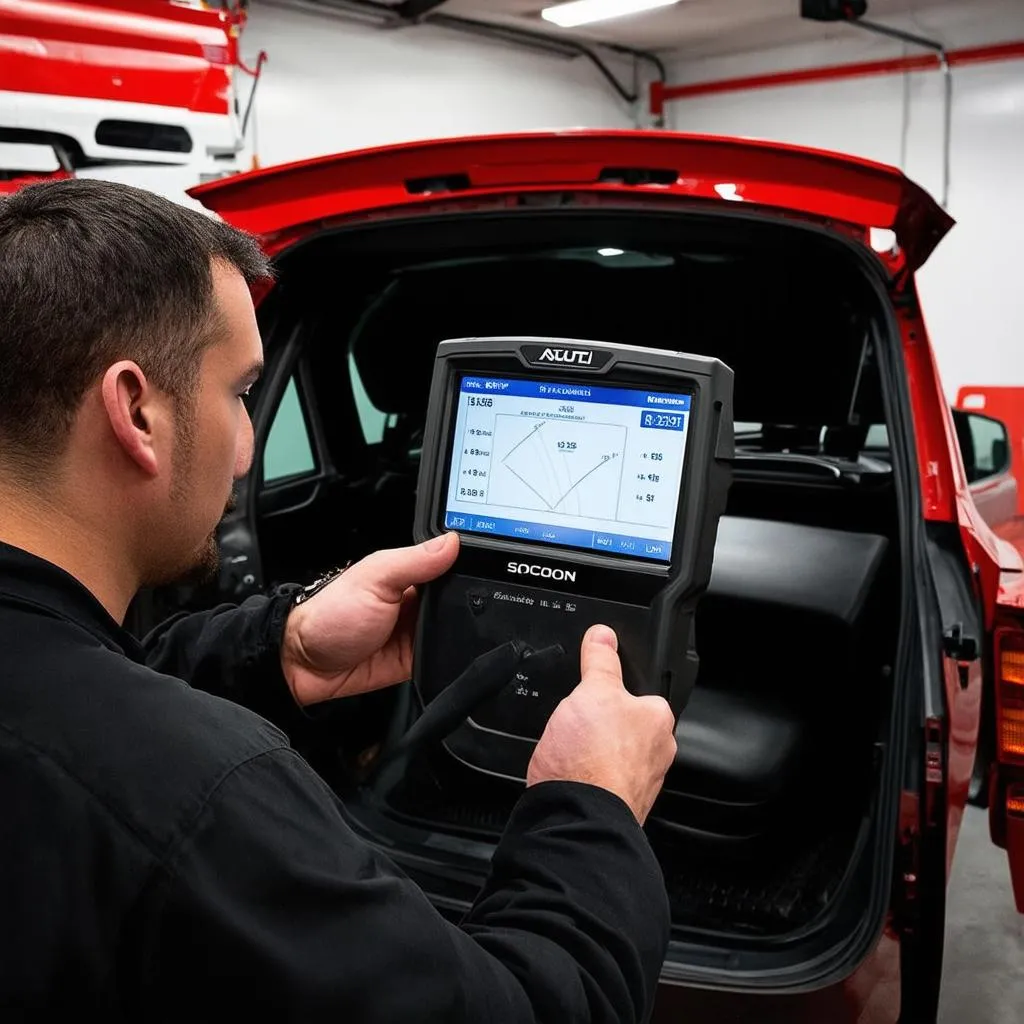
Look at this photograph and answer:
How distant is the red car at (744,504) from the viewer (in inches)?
62.2

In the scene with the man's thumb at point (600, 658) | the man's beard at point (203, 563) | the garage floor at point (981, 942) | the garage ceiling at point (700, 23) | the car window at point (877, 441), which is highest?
the garage ceiling at point (700, 23)

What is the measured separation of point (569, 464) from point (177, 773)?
0.69 metres

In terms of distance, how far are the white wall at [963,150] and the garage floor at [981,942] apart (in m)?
5.49

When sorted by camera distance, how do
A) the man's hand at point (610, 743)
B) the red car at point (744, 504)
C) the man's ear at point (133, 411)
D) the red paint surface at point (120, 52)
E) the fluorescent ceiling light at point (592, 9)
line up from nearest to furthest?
1. the man's ear at point (133, 411)
2. the man's hand at point (610, 743)
3. the red car at point (744, 504)
4. the red paint surface at point (120, 52)
5. the fluorescent ceiling light at point (592, 9)

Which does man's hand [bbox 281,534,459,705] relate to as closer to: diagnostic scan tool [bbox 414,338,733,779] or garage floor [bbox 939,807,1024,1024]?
diagnostic scan tool [bbox 414,338,733,779]

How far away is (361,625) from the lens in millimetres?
1414

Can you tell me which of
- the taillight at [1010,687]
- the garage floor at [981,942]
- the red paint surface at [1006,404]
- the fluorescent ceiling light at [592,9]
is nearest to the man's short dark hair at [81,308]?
the taillight at [1010,687]

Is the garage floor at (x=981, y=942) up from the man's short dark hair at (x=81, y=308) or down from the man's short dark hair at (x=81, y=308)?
down

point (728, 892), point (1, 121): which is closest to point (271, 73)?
point (1, 121)

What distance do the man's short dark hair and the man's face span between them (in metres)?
0.02

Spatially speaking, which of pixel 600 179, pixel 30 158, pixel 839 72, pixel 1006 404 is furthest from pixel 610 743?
pixel 839 72

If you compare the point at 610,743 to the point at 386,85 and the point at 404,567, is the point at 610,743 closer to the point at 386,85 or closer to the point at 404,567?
the point at 404,567

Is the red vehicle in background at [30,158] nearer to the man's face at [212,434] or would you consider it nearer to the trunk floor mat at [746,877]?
the trunk floor mat at [746,877]

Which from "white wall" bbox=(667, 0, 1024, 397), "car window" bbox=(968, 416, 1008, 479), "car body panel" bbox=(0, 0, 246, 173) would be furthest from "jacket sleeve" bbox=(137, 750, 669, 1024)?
"white wall" bbox=(667, 0, 1024, 397)
